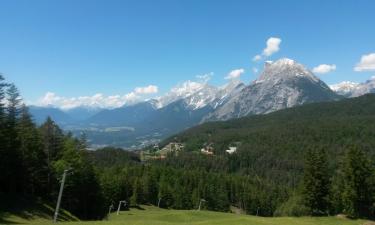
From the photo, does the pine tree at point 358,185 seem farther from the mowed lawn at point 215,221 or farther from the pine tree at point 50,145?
the pine tree at point 50,145

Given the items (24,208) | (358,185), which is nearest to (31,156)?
(24,208)

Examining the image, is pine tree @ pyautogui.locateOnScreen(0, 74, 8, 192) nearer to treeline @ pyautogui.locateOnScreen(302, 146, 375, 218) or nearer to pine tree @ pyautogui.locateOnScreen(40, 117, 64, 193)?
pine tree @ pyautogui.locateOnScreen(40, 117, 64, 193)

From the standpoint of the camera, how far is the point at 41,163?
8056 cm

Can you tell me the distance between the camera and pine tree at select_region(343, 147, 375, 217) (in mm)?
74562

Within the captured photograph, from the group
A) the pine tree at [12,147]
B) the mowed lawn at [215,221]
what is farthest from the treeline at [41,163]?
the mowed lawn at [215,221]

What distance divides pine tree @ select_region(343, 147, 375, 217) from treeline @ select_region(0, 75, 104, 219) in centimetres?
4926

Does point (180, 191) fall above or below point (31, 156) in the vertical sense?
below

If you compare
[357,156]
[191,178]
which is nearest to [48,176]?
[357,156]

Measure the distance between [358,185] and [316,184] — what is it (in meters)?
7.43

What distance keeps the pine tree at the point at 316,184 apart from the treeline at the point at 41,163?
42871mm

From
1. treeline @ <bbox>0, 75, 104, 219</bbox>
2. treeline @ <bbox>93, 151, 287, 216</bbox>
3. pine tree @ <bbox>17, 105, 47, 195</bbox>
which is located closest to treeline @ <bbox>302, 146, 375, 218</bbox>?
treeline @ <bbox>0, 75, 104, 219</bbox>

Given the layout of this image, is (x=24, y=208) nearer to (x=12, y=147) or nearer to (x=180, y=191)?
(x=12, y=147)

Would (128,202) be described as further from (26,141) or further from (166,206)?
(26,141)

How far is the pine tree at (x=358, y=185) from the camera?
74562 mm
